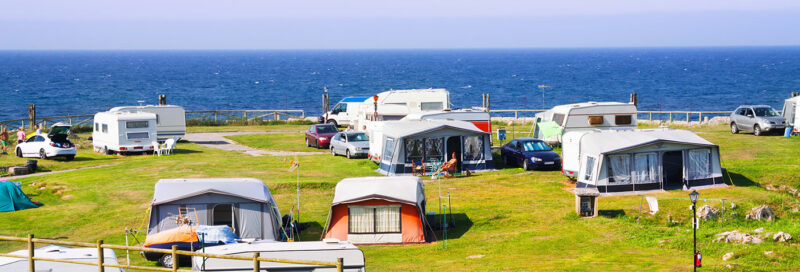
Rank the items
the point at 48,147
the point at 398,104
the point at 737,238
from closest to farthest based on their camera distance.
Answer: the point at 737,238, the point at 48,147, the point at 398,104

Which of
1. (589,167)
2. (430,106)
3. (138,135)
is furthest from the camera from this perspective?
(430,106)

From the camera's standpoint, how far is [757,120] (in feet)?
136

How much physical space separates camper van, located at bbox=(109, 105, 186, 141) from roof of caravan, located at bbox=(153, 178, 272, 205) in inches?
866

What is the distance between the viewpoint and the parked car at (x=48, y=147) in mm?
37531

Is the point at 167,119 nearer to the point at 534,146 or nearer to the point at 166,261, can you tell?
the point at 534,146

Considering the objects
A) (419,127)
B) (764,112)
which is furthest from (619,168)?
(764,112)

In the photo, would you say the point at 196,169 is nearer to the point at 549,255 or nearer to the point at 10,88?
the point at 549,255

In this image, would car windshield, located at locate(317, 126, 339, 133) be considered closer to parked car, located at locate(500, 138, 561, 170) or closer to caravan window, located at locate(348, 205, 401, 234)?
parked car, located at locate(500, 138, 561, 170)

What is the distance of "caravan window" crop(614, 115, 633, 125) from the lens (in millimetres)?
39312

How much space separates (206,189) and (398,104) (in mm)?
24531

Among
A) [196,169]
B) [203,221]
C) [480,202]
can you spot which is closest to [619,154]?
[480,202]

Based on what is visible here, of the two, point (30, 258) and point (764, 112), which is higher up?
point (764, 112)

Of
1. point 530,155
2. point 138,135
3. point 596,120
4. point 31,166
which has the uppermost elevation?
point 596,120

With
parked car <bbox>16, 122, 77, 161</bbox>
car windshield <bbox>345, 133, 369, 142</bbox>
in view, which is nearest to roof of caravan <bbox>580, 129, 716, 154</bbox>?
car windshield <bbox>345, 133, 369, 142</bbox>
